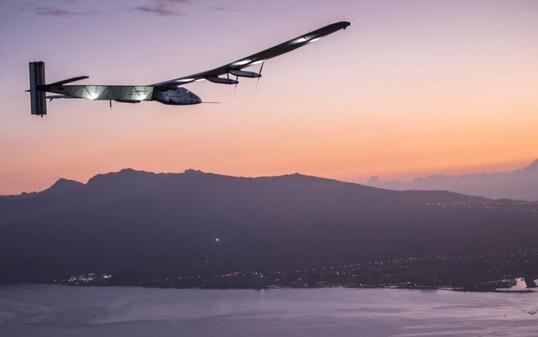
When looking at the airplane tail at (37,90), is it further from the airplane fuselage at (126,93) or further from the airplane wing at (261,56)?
the airplane wing at (261,56)

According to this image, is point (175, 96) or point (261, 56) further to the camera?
point (175, 96)

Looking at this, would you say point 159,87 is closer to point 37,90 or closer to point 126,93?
point 126,93

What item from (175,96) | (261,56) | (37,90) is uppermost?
(261,56)

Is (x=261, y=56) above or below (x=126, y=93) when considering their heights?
above

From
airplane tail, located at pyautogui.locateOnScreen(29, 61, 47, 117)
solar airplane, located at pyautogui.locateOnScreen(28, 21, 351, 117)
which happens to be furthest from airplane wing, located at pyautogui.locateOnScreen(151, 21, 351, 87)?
airplane tail, located at pyautogui.locateOnScreen(29, 61, 47, 117)

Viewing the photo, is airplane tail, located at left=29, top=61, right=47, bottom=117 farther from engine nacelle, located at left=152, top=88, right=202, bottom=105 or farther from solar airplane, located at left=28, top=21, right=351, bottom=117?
engine nacelle, located at left=152, top=88, right=202, bottom=105

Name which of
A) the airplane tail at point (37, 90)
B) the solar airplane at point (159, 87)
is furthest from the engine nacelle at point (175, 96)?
the airplane tail at point (37, 90)

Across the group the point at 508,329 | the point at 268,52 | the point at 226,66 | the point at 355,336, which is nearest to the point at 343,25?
the point at 268,52

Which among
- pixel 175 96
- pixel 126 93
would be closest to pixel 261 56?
pixel 175 96
